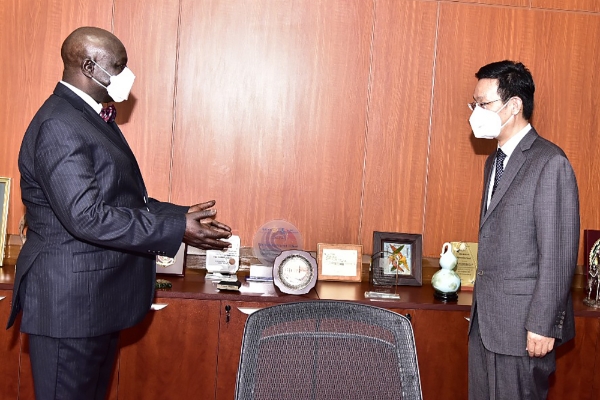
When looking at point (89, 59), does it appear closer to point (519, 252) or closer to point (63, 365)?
point (63, 365)

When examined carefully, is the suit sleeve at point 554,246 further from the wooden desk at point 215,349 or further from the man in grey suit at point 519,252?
the wooden desk at point 215,349

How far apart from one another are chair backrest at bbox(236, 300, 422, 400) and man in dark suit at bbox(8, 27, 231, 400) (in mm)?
755

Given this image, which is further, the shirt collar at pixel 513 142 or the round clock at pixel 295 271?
the round clock at pixel 295 271

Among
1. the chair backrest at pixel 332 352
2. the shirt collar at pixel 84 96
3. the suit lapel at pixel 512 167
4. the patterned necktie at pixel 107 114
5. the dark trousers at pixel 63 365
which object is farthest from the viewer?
the suit lapel at pixel 512 167

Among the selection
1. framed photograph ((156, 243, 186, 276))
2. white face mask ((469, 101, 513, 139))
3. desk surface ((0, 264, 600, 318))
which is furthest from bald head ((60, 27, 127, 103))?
white face mask ((469, 101, 513, 139))

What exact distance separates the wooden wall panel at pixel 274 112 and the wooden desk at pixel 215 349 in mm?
593

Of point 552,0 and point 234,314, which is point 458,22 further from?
point 234,314

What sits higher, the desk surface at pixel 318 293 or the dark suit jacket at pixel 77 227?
the dark suit jacket at pixel 77 227

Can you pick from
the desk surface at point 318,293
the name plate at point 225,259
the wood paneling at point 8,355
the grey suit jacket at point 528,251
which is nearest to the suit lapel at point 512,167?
the grey suit jacket at point 528,251

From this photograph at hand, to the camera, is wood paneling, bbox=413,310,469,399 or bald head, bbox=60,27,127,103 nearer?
bald head, bbox=60,27,127,103

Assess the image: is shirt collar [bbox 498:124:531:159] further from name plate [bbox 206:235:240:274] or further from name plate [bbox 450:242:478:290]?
name plate [bbox 206:235:240:274]

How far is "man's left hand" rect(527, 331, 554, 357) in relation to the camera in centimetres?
259

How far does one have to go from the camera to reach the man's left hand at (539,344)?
2592mm

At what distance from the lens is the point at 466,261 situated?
383 centimetres
